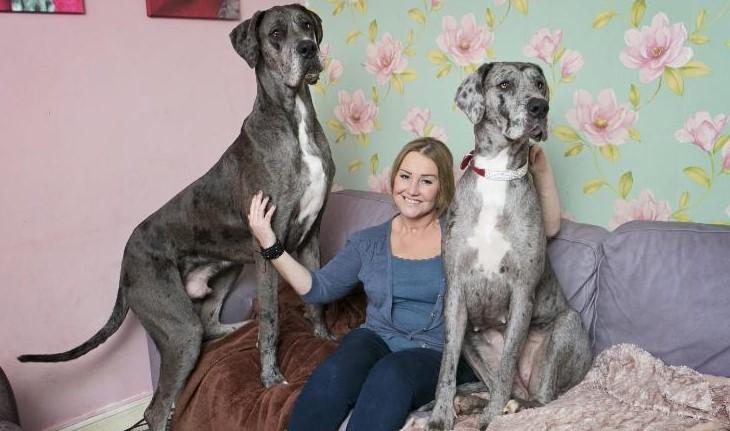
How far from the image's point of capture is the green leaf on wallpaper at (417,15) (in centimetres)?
280

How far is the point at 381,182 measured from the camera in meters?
3.16

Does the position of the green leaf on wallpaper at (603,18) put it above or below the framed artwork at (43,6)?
below

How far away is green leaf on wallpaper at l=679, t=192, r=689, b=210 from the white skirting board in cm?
248

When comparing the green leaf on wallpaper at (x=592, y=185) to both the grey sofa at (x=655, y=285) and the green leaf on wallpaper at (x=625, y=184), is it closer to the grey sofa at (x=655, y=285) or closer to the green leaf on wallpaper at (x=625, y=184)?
the green leaf on wallpaper at (x=625, y=184)

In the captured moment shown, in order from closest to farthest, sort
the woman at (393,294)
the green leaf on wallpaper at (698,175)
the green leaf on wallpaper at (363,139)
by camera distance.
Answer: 1. the woman at (393,294)
2. the green leaf on wallpaper at (698,175)
3. the green leaf on wallpaper at (363,139)

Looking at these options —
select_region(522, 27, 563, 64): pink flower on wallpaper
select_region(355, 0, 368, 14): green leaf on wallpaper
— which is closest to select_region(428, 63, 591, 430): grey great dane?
select_region(522, 27, 563, 64): pink flower on wallpaper

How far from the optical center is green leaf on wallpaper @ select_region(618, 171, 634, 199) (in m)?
2.21

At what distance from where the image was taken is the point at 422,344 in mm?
2059

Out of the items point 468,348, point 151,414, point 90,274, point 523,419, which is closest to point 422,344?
point 468,348

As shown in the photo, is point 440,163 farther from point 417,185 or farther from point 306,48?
point 306,48

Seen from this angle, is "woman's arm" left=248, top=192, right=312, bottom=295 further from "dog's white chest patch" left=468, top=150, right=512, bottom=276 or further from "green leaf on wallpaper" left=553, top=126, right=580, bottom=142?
"green leaf on wallpaper" left=553, top=126, right=580, bottom=142

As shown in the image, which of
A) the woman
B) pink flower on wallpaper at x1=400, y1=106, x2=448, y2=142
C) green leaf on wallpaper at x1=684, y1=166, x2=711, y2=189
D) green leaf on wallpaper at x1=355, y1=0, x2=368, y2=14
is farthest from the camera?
green leaf on wallpaper at x1=355, y1=0, x2=368, y2=14

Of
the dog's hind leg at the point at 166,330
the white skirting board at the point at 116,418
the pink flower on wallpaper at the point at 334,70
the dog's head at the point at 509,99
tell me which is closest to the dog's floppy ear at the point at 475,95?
the dog's head at the point at 509,99

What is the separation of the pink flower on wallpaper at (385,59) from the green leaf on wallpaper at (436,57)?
0.15 m
